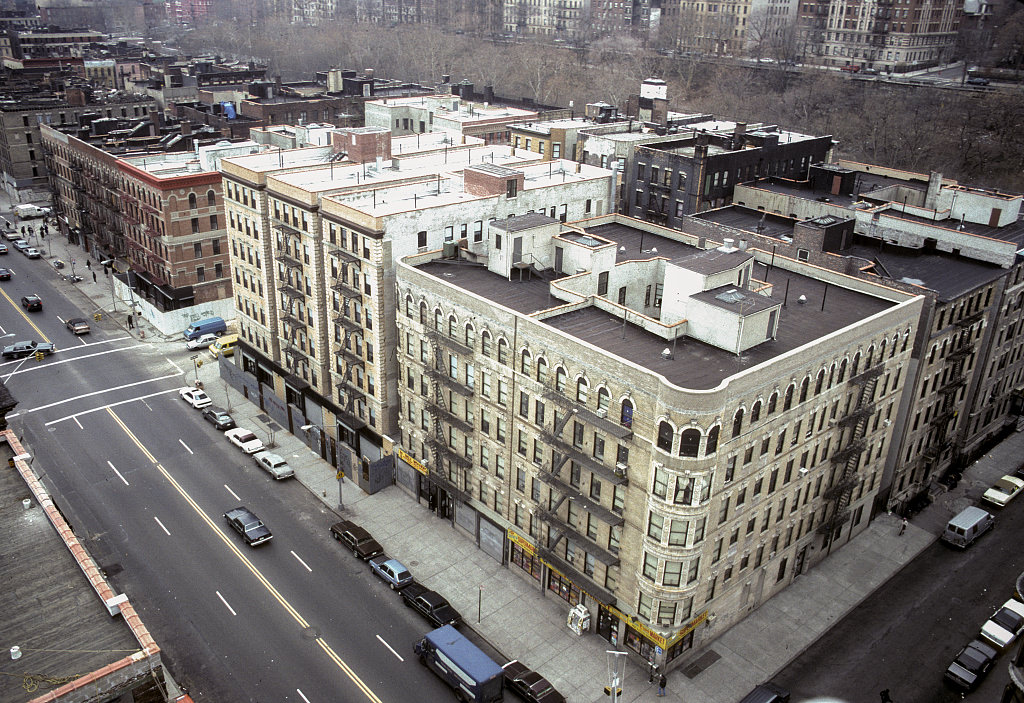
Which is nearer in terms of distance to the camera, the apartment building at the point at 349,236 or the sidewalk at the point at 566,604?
the sidewalk at the point at 566,604

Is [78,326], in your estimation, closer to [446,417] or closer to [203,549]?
[203,549]

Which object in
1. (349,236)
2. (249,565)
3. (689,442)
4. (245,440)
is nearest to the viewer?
(689,442)

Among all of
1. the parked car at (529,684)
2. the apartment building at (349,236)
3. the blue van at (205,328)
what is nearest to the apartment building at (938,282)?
the apartment building at (349,236)

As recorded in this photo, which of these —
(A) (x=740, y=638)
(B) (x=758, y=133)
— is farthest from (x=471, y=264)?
(B) (x=758, y=133)

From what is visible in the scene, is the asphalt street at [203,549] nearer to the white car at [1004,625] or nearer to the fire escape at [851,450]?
the fire escape at [851,450]

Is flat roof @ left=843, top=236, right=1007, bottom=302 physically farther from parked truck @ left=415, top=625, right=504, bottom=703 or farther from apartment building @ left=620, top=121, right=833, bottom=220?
parked truck @ left=415, top=625, right=504, bottom=703

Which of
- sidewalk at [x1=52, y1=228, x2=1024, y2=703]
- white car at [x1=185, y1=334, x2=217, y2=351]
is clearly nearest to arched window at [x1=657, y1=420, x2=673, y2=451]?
sidewalk at [x1=52, y1=228, x2=1024, y2=703]

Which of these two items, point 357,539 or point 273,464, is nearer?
point 357,539

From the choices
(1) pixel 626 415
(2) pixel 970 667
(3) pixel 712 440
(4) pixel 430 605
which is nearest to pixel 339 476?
(4) pixel 430 605
